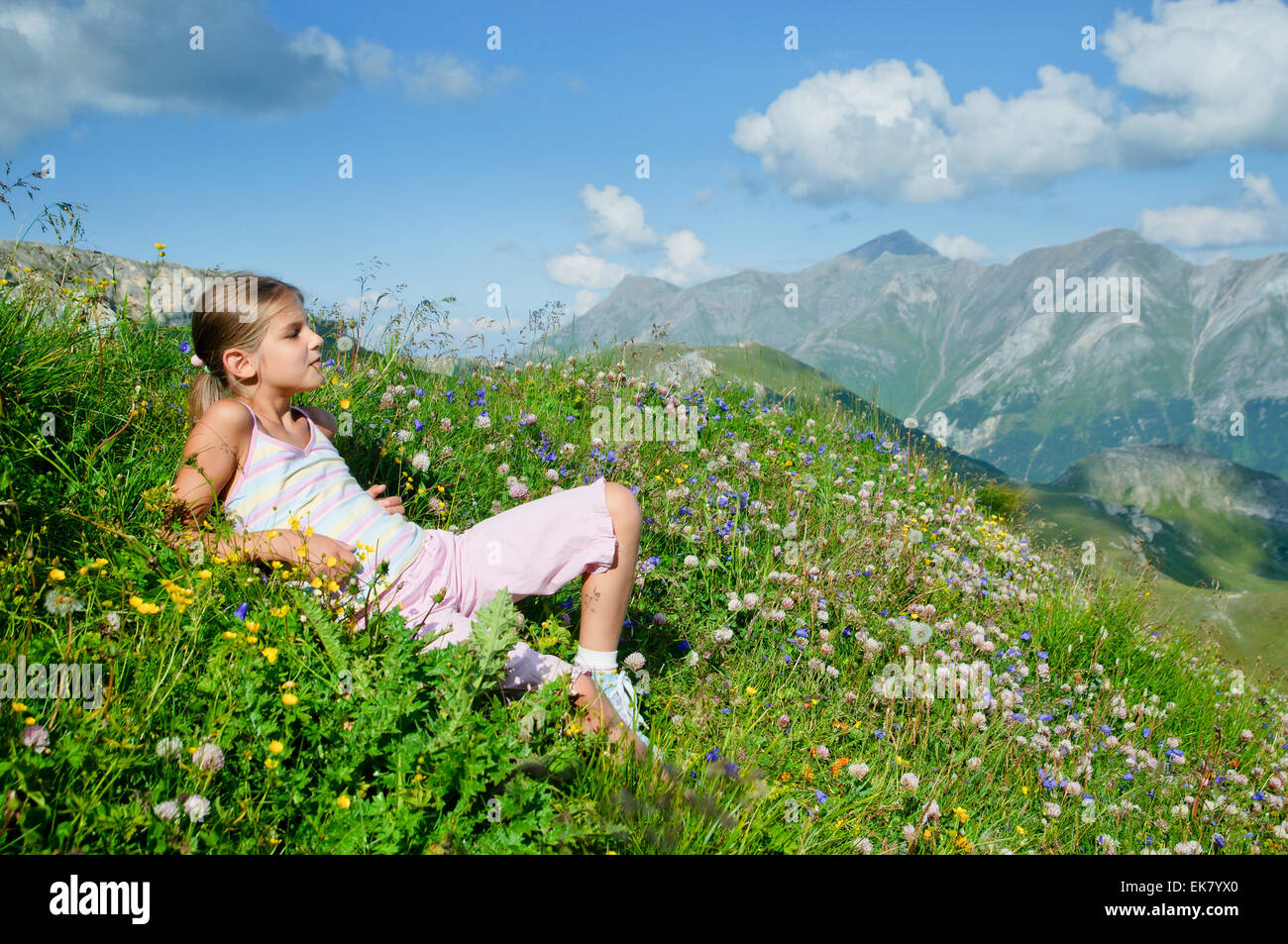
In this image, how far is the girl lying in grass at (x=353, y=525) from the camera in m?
3.17

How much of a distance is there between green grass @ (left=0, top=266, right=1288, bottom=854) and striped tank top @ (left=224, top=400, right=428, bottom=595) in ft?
1.12

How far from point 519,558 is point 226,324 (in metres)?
1.75

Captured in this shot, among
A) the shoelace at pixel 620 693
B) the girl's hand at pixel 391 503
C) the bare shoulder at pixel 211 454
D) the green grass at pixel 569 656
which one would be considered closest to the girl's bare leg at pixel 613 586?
the shoelace at pixel 620 693

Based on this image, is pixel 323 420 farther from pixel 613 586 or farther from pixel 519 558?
pixel 613 586

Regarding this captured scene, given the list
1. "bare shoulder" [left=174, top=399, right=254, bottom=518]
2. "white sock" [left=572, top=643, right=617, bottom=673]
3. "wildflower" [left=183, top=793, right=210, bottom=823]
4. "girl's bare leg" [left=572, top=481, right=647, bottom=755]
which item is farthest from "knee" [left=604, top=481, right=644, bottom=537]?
"wildflower" [left=183, top=793, right=210, bottom=823]

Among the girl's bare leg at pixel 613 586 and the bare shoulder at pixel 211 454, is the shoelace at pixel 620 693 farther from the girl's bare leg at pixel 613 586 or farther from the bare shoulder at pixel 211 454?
the bare shoulder at pixel 211 454

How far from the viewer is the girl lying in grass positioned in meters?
3.17

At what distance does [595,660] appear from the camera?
128 inches

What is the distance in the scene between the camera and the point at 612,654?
3.28 metres

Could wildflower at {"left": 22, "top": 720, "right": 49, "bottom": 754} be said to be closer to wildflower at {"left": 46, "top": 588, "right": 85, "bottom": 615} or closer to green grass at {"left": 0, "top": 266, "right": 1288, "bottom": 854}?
green grass at {"left": 0, "top": 266, "right": 1288, "bottom": 854}

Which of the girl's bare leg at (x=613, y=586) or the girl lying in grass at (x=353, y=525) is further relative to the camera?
the girl's bare leg at (x=613, y=586)

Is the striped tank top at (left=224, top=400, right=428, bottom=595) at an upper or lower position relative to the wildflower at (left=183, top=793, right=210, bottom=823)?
upper
